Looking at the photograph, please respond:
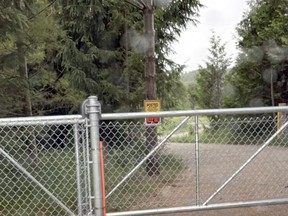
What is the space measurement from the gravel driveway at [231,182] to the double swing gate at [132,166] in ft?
0.07

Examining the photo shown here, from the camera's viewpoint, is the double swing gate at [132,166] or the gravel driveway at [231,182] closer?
the double swing gate at [132,166]

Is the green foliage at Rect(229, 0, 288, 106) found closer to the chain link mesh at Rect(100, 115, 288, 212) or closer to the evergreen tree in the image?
the evergreen tree

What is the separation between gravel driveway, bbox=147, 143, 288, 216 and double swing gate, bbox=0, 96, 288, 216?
0.07ft

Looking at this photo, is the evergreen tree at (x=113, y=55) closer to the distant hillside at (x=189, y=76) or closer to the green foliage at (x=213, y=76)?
the distant hillside at (x=189, y=76)

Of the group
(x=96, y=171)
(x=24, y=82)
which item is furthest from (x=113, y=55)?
(x=96, y=171)

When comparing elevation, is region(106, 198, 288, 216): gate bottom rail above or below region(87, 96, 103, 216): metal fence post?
below

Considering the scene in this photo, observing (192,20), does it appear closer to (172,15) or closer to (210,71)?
(172,15)

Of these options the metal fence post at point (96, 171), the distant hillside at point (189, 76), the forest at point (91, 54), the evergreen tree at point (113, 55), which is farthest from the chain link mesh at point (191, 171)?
the distant hillside at point (189, 76)

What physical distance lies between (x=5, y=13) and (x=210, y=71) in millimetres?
15434

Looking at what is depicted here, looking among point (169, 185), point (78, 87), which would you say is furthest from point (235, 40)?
point (169, 185)

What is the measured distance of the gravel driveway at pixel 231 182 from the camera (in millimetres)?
4848

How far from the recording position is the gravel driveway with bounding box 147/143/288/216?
4848 millimetres

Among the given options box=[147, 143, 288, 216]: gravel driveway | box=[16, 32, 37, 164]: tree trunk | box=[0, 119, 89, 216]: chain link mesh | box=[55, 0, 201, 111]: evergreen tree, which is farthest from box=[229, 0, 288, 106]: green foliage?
box=[0, 119, 89, 216]: chain link mesh

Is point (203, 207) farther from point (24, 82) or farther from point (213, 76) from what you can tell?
point (213, 76)
